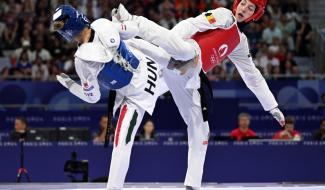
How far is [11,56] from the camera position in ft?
52.0

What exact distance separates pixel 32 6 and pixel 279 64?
18.7ft

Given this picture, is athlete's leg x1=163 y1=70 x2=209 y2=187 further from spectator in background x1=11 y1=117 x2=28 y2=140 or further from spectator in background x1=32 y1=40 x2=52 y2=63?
spectator in background x1=32 y1=40 x2=52 y2=63

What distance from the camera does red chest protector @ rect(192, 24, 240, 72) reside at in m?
7.67

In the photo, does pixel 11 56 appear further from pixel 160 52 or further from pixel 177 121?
pixel 160 52

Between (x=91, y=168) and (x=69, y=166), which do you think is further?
(x=91, y=168)

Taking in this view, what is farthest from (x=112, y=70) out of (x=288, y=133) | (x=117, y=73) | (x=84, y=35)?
(x=288, y=133)

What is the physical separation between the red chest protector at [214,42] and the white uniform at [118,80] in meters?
0.70

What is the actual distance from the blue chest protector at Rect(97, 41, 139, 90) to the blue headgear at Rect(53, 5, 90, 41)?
402 millimetres

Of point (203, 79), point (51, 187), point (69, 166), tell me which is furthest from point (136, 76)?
point (69, 166)

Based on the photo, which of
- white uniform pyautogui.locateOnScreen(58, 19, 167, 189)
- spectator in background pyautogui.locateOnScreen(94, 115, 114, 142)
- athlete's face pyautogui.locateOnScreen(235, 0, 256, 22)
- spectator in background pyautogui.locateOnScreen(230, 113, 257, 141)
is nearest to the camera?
white uniform pyautogui.locateOnScreen(58, 19, 167, 189)

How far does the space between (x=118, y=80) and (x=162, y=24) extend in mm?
10024

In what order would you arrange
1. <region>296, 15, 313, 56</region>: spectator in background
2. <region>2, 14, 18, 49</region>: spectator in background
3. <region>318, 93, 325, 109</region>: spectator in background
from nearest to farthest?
<region>318, 93, 325, 109</region>: spectator in background → <region>2, 14, 18, 49</region>: spectator in background → <region>296, 15, 313, 56</region>: spectator in background

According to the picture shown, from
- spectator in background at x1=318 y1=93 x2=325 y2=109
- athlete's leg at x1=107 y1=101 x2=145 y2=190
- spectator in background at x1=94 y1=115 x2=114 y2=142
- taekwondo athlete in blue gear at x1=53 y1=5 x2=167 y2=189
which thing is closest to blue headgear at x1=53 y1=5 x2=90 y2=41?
taekwondo athlete in blue gear at x1=53 y1=5 x2=167 y2=189

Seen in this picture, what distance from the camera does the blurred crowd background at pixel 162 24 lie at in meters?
15.6
